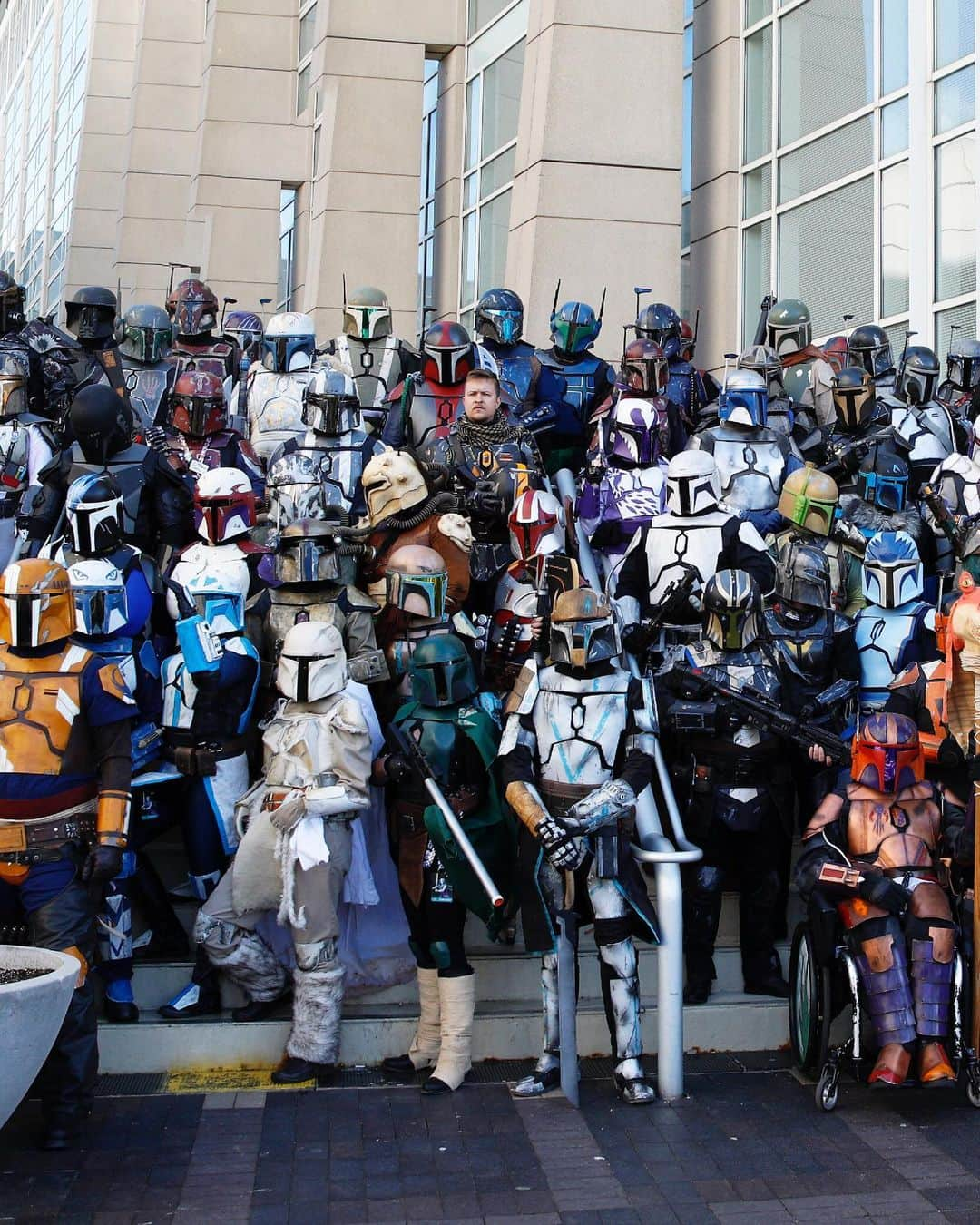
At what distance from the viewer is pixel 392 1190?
5375 millimetres

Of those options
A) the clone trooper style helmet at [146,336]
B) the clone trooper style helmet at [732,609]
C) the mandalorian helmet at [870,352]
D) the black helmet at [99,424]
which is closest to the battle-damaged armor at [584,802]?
the clone trooper style helmet at [732,609]

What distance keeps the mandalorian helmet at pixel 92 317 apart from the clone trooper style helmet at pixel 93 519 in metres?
3.49

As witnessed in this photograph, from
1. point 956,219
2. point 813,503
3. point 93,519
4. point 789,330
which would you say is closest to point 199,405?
point 93,519

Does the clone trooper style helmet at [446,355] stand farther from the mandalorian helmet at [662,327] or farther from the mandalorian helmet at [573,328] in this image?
the mandalorian helmet at [662,327]

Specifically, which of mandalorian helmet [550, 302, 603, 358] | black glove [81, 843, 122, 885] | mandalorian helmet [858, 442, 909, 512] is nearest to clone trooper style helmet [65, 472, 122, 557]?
black glove [81, 843, 122, 885]

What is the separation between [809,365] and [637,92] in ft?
12.9

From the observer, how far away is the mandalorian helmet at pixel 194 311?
37.9 feet

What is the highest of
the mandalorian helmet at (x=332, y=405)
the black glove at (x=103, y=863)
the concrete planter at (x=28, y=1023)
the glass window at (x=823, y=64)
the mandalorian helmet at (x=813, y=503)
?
the glass window at (x=823, y=64)

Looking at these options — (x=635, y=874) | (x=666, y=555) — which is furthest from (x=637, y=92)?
(x=635, y=874)

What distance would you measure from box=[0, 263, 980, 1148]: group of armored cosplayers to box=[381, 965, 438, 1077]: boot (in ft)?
0.06

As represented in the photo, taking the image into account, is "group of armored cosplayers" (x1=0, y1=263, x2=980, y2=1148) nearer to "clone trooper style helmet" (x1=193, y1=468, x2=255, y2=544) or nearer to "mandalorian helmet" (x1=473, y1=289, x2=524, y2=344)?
"clone trooper style helmet" (x1=193, y1=468, x2=255, y2=544)

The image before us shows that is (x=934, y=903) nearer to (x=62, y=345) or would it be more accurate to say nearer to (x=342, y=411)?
(x=342, y=411)

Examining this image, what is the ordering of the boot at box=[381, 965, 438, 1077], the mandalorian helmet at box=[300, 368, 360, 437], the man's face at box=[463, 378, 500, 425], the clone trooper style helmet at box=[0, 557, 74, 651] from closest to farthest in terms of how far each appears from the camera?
the clone trooper style helmet at box=[0, 557, 74, 651] → the boot at box=[381, 965, 438, 1077] → the man's face at box=[463, 378, 500, 425] → the mandalorian helmet at box=[300, 368, 360, 437]

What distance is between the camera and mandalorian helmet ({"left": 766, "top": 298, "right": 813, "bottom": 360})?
38.5 ft
